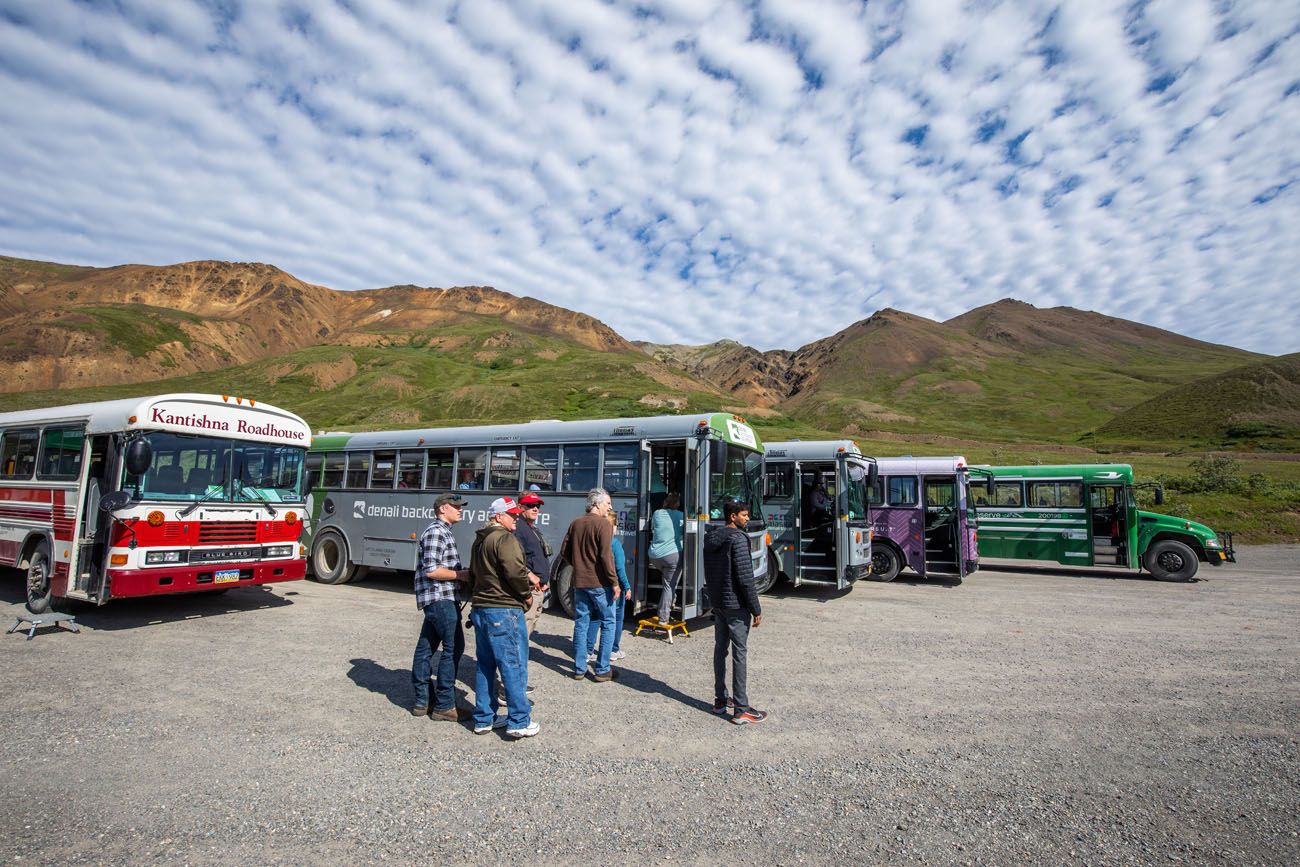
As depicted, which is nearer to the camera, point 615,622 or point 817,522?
point 615,622

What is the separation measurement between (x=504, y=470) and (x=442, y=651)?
588 cm

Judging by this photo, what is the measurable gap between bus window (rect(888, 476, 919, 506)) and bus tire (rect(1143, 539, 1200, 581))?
6.55 m

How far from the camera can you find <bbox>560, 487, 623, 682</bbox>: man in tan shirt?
7.13 m

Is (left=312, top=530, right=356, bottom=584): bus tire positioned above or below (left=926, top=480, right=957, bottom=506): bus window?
below

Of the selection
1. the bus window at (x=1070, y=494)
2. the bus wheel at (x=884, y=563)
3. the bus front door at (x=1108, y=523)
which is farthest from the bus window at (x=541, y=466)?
the bus front door at (x=1108, y=523)

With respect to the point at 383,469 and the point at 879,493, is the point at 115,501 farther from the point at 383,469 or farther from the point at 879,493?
the point at 879,493

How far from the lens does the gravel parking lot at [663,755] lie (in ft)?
12.8

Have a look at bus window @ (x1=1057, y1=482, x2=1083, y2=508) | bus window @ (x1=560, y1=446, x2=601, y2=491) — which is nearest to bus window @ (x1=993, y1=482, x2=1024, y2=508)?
bus window @ (x1=1057, y1=482, x2=1083, y2=508)

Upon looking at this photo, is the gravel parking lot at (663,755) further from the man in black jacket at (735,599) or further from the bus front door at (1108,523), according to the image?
the bus front door at (1108,523)

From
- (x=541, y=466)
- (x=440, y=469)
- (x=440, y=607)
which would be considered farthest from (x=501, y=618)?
(x=440, y=469)

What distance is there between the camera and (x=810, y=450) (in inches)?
544

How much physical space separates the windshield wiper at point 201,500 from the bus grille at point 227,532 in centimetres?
27

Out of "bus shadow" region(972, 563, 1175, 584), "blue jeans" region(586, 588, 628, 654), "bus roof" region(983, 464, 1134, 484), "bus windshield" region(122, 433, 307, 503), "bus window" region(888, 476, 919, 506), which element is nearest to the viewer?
"blue jeans" region(586, 588, 628, 654)

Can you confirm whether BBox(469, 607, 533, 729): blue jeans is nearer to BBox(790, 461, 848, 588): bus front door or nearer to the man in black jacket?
the man in black jacket
